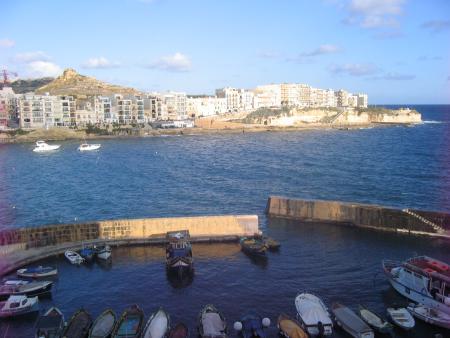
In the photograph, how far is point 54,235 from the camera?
124ft

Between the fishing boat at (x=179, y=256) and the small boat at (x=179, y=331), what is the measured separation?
26.5ft

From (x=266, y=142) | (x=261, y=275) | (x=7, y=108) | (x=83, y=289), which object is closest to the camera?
(x=83, y=289)

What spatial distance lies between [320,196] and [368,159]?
39.9 metres

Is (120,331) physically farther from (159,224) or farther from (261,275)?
(159,224)

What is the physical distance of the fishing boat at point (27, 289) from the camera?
2925 centimetres

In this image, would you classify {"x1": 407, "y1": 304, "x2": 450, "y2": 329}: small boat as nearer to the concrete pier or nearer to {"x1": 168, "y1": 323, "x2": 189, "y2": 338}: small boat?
{"x1": 168, "y1": 323, "x2": 189, "y2": 338}: small boat

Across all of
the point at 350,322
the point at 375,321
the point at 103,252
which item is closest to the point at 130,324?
the point at 350,322

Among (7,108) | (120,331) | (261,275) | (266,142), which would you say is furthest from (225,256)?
(7,108)

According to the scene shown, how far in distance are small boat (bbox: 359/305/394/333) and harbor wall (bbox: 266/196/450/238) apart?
1698 centimetres

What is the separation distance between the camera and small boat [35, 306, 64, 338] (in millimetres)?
23953

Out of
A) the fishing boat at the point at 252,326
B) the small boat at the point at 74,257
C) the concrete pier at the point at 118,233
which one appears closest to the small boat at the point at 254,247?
the concrete pier at the point at 118,233

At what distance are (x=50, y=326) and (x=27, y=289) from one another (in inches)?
243

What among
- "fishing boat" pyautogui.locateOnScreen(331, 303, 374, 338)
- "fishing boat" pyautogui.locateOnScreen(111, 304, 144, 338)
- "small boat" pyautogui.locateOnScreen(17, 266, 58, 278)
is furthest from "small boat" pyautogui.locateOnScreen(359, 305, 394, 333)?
"small boat" pyautogui.locateOnScreen(17, 266, 58, 278)

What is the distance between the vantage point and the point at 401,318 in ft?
85.1
